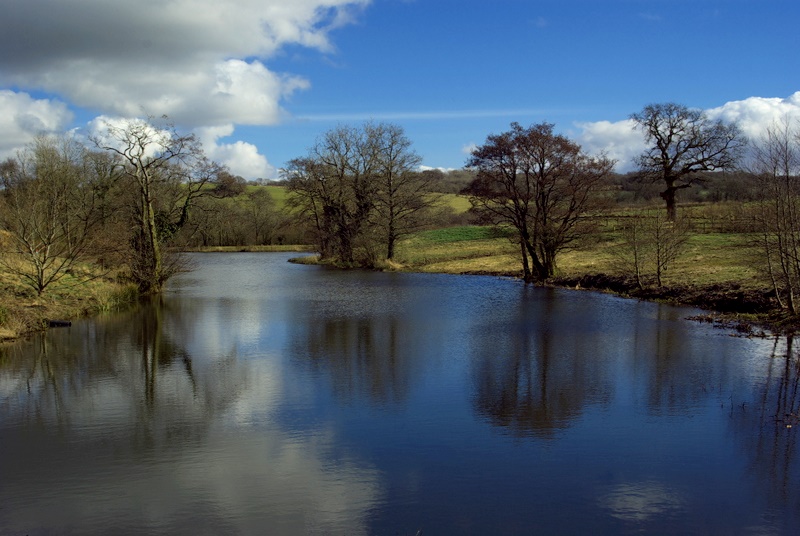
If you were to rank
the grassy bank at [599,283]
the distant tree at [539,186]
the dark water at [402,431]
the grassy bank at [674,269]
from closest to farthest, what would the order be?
the dark water at [402,431] < the grassy bank at [599,283] < the grassy bank at [674,269] < the distant tree at [539,186]

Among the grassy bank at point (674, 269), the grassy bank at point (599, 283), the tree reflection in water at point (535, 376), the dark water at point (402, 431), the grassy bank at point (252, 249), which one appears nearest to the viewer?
the dark water at point (402, 431)

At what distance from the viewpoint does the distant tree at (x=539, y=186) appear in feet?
98.7

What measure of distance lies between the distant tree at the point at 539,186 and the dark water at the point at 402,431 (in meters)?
12.3

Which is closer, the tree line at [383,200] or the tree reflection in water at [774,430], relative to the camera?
the tree reflection in water at [774,430]

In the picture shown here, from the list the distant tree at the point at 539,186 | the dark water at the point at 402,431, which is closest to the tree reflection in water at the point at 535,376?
the dark water at the point at 402,431

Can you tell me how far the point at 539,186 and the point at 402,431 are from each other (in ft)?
77.8

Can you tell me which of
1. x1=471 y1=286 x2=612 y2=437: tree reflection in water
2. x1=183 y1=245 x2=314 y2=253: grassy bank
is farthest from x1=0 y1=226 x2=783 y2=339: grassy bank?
x1=183 y1=245 x2=314 y2=253: grassy bank

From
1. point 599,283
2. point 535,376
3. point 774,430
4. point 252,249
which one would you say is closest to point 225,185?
point 599,283

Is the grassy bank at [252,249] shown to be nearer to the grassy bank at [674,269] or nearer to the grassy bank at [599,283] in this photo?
the grassy bank at [674,269]

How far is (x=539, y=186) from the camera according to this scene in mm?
31344

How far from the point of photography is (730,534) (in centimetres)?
641

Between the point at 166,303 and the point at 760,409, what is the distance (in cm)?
2292

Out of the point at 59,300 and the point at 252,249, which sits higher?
the point at 252,249

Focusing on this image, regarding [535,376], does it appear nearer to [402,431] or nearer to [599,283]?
[402,431]
